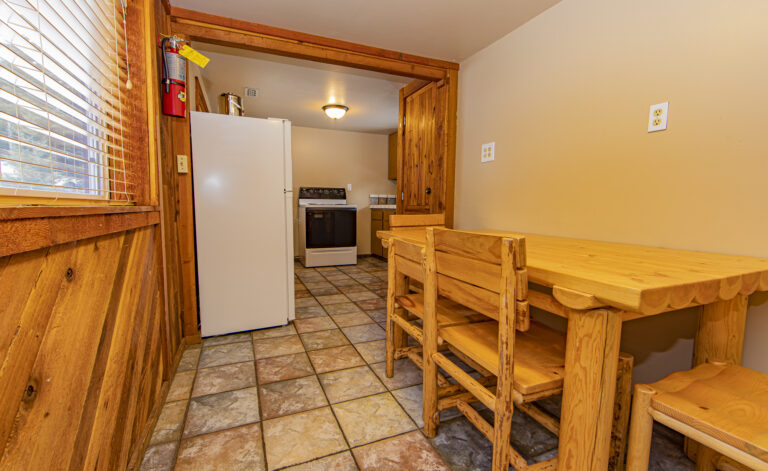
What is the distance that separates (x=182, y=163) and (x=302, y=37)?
48.4 inches

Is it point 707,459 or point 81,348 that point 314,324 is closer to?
point 81,348

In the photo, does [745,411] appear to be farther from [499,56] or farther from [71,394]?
[499,56]

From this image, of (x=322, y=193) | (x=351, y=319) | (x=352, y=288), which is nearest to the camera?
(x=351, y=319)

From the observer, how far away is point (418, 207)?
322 cm

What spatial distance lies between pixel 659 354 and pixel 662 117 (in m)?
1.09

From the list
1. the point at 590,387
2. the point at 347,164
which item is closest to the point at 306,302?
the point at 590,387

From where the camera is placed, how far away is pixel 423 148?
10.3ft

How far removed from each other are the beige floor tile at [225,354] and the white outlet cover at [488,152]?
218 cm

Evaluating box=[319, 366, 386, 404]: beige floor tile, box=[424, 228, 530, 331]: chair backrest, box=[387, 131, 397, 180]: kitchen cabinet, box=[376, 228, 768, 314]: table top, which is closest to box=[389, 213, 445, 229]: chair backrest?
box=[319, 366, 386, 404]: beige floor tile

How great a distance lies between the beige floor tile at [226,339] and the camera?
7.23 feet

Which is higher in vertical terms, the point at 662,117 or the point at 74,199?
the point at 662,117

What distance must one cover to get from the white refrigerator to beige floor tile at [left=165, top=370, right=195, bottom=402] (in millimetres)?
510

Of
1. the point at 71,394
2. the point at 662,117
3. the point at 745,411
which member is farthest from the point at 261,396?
the point at 662,117

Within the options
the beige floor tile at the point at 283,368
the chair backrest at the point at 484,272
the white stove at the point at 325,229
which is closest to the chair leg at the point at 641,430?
the chair backrest at the point at 484,272
